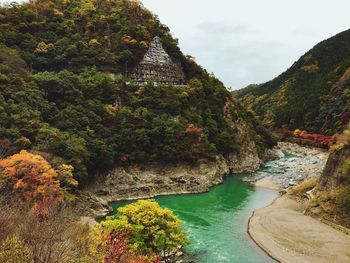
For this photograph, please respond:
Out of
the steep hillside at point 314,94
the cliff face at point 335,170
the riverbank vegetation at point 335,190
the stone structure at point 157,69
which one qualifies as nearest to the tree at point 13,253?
the riverbank vegetation at point 335,190

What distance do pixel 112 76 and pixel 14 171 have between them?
37.3m

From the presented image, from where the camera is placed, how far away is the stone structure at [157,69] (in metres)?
73.1

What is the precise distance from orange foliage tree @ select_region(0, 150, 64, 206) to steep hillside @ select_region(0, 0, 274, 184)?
6409mm

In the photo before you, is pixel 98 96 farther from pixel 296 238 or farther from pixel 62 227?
pixel 62 227

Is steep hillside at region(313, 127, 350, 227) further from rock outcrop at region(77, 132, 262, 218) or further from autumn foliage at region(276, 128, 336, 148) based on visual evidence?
autumn foliage at region(276, 128, 336, 148)

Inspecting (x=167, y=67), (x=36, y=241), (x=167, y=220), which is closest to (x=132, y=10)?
(x=167, y=67)

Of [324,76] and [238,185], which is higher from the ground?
[324,76]

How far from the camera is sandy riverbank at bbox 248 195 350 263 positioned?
3000 centimetres

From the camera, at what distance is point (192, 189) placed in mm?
55219

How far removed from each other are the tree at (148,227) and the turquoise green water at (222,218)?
175 inches

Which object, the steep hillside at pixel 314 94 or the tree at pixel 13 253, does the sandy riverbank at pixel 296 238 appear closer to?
the tree at pixel 13 253

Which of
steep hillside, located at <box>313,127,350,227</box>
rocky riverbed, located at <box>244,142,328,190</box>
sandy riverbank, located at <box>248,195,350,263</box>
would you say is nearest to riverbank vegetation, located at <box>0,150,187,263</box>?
sandy riverbank, located at <box>248,195,350,263</box>

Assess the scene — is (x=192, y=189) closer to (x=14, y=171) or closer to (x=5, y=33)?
(x=14, y=171)

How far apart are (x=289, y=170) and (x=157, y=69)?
32.1 meters
